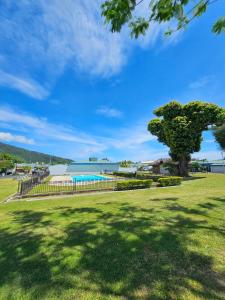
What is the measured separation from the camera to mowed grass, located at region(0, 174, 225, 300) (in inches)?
121

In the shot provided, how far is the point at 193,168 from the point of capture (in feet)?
149

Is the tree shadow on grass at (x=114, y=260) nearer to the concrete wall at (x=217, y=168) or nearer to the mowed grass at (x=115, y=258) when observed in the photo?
the mowed grass at (x=115, y=258)

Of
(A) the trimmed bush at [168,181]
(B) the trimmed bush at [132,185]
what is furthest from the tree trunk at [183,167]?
(B) the trimmed bush at [132,185]

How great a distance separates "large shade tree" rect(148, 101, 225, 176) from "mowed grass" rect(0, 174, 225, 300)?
67.2ft

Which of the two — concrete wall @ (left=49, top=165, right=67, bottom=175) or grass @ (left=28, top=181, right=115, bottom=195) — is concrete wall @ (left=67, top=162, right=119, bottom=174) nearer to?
concrete wall @ (left=49, top=165, right=67, bottom=175)

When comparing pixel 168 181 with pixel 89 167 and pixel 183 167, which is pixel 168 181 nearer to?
pixel 183 167

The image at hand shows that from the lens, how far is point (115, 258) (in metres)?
4.11

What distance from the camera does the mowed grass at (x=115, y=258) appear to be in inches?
121

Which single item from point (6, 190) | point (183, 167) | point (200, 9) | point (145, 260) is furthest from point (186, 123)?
point (145, 260)

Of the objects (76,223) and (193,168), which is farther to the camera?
(193,168)

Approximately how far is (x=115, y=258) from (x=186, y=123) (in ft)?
82.4

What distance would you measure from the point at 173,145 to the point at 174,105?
6.02 m

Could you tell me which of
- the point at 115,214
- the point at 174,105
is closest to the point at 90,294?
the point at 115,214

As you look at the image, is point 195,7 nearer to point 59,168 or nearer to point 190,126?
point 190,126
